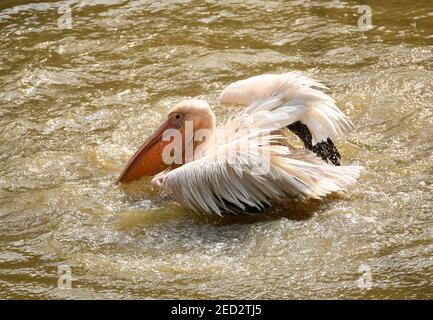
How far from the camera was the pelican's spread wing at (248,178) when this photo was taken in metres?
4.46

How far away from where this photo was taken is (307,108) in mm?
4707

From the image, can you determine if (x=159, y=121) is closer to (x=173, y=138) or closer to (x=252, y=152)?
(x=173, y=138)

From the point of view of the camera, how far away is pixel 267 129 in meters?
4.57

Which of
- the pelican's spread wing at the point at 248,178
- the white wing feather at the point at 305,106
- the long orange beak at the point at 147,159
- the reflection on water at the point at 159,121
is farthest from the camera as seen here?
the long orange beak at the point at 147,159

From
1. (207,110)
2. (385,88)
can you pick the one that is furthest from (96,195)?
(385,88)

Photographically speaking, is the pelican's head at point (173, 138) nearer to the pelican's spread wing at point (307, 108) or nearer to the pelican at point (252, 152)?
the pelican at point (252, 152)

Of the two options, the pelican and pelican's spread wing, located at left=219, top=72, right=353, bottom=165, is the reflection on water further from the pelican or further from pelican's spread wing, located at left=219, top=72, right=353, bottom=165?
pelican's spread wing, located at left=219, top=72, right=353, bottom=165

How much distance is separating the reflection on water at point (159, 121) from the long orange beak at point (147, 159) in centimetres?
8

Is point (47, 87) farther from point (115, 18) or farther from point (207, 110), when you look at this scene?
point (207, 110)

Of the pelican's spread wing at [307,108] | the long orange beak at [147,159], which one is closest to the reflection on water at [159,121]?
the long orange beak at [147,159]

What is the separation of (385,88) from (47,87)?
2.51 m

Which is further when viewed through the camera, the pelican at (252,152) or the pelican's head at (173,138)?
the pelican's head at (173,138)

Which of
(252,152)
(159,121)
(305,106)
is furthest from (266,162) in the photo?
(159,121)
